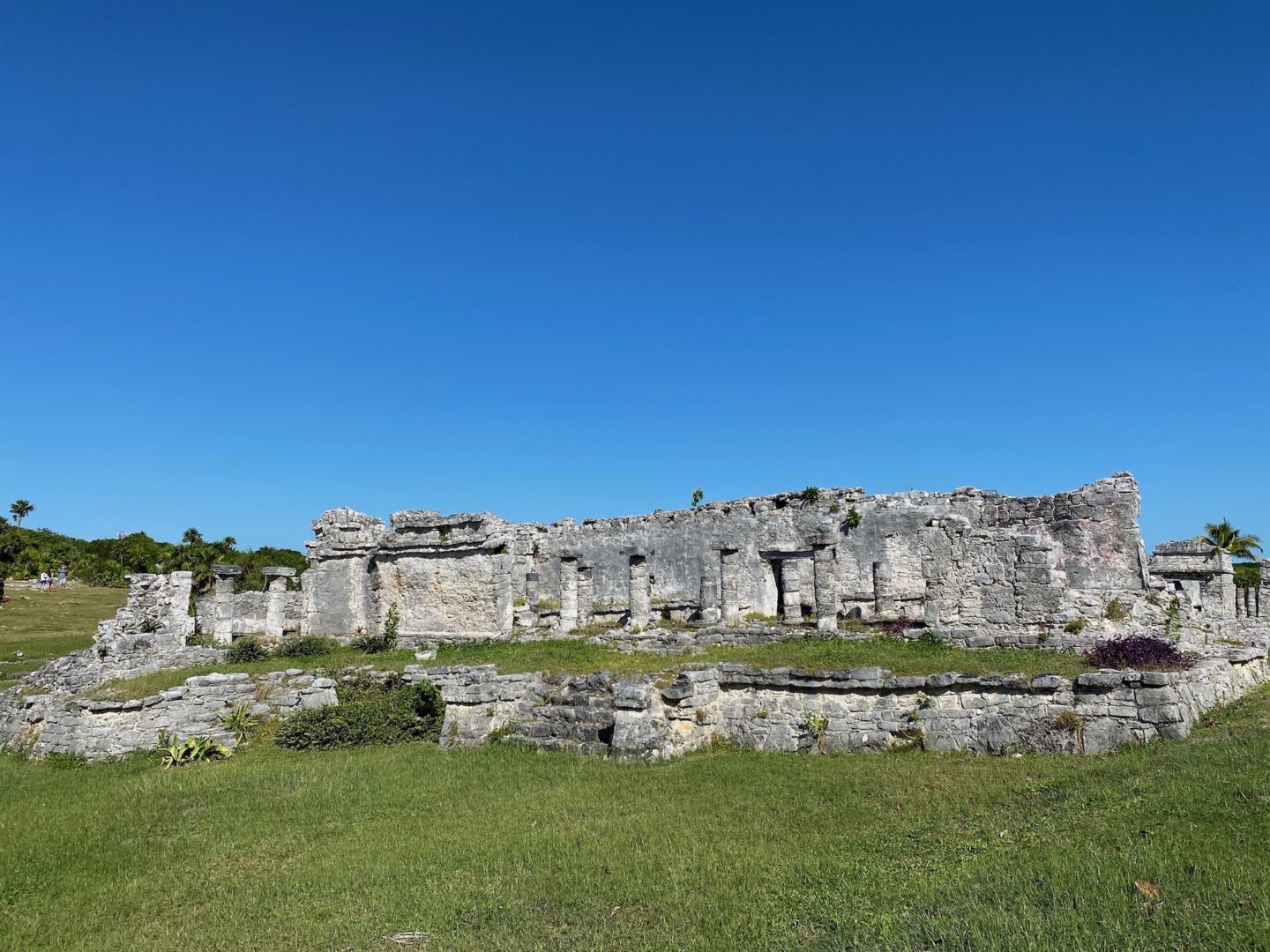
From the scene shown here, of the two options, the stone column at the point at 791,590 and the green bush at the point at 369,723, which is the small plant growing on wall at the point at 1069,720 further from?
the stone column at the point at 791,590

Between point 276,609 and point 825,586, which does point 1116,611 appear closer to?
point 825,586

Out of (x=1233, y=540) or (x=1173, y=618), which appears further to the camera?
(x=1233, y=540)

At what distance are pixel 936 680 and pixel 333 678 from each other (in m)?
12.5

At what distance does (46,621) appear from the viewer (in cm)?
3866

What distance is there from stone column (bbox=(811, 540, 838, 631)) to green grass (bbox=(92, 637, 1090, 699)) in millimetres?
1839

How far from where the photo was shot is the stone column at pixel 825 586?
2022cm

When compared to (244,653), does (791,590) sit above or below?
above

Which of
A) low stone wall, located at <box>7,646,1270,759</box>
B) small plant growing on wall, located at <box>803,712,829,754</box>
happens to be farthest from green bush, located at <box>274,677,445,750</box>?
small plant growing on wall, located at <box>803,712,829,754</box>

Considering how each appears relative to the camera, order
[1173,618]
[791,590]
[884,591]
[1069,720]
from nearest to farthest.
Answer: [1069,720]
[1173,618]
[884,591]
[791,590]

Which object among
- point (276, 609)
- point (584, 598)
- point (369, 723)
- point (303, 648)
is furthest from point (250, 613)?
point (369, 723)

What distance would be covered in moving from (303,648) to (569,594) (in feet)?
25.2

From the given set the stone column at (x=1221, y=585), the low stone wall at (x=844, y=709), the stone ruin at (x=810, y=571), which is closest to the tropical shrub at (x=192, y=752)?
the low stone wall at (x=844, y=709)

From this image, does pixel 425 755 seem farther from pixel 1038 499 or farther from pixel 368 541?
pixel 1038 499

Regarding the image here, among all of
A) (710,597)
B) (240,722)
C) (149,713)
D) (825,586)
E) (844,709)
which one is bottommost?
(240,722)
